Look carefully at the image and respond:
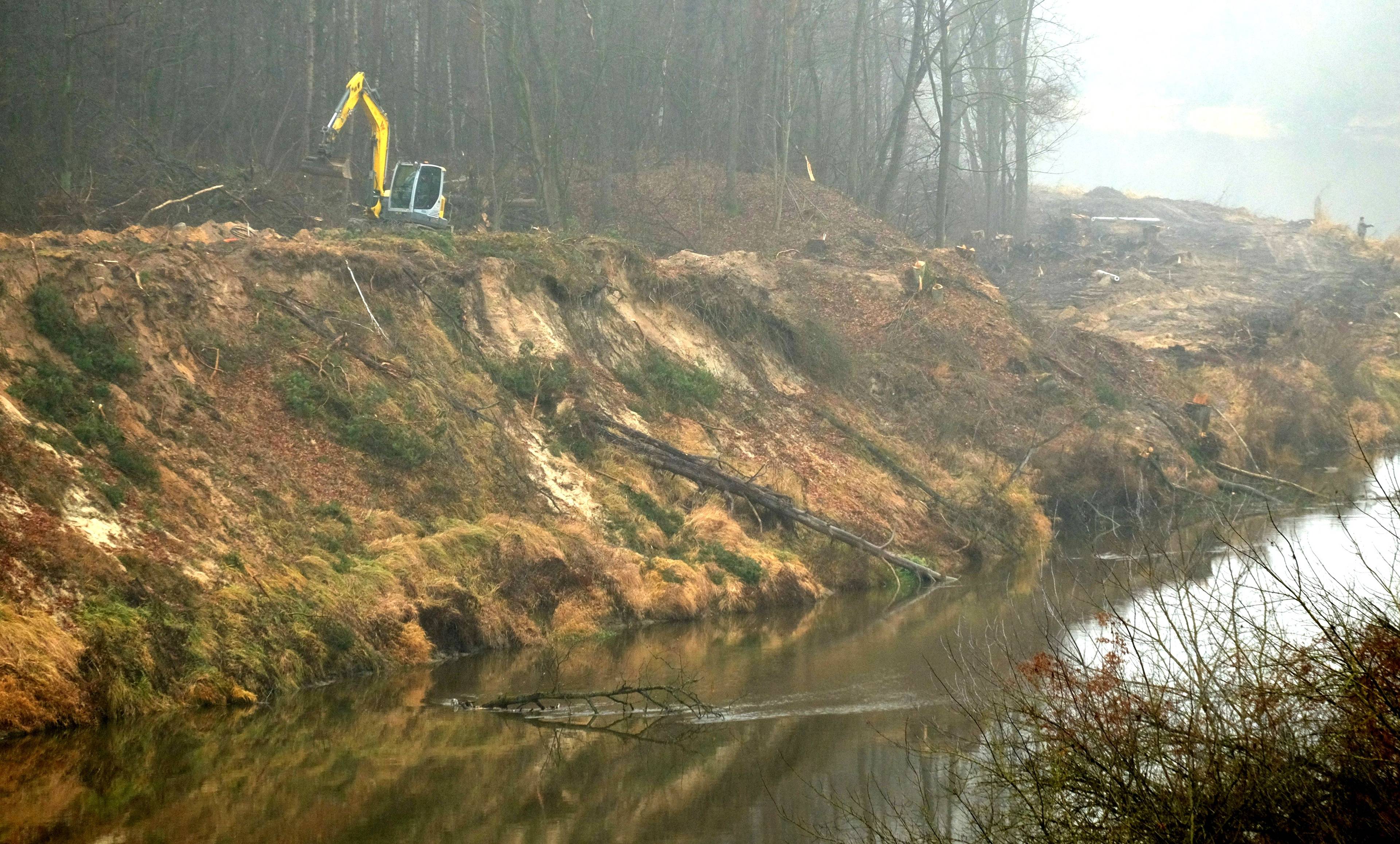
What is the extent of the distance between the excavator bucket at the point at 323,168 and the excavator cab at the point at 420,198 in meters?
2.23

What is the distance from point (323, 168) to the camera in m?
31.4

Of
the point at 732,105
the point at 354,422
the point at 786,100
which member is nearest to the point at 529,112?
the point at 732,105

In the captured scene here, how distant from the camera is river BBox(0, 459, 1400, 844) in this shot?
39.3ft

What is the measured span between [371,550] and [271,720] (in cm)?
479

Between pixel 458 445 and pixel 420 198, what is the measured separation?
12711mm

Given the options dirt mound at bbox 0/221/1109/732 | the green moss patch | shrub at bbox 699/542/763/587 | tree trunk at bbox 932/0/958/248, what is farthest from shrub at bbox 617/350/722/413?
tree trunk at bbox 932/0/958/248

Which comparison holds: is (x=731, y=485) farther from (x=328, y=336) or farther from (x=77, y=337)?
→ (x=77, y=337)

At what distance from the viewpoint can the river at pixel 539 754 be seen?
11984mm

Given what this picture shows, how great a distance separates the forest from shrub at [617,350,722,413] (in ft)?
32.8

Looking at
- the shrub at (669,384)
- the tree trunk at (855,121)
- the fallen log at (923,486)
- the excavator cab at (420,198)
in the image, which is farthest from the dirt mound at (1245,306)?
the excavator cab at (420,198)

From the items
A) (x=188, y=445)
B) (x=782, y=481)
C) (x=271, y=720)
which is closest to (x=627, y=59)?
(x=782, y=481)

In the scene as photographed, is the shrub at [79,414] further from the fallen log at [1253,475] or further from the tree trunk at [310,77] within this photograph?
the fallen log at [1253,475]

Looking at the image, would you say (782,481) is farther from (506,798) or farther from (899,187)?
(899,187)

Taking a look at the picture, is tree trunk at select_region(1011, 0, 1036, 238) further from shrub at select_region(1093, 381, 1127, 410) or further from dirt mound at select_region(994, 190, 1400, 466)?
shrub at select_region(1093, 381, 1127, 410)
